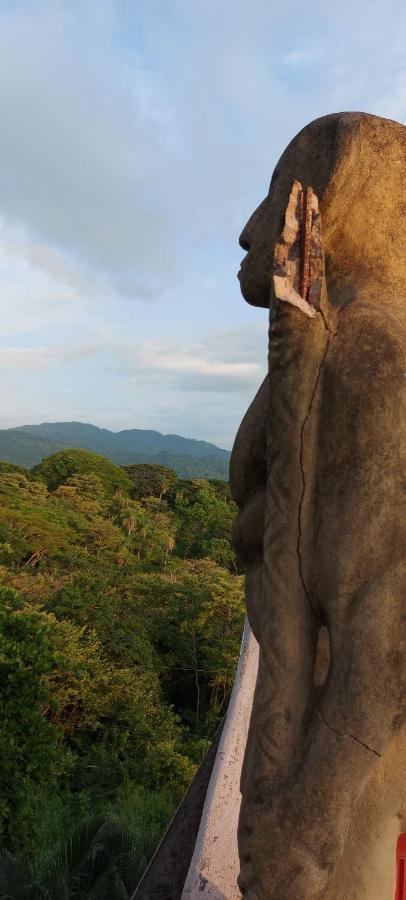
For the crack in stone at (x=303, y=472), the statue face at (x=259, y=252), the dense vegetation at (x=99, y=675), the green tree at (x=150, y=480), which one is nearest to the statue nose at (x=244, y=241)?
the statue face at (x=259, y=252)

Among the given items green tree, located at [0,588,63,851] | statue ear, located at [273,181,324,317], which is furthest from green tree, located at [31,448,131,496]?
statue ear, located at [273,181,324,317]

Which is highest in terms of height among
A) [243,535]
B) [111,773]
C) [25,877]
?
[243,535]

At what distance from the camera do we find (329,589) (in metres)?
1.85

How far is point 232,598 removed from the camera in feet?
63.5

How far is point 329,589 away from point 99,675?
14.2m

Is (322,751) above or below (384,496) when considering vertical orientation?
below

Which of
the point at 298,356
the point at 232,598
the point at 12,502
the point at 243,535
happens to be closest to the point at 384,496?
the point at 298,356

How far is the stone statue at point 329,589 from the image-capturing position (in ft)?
5.70

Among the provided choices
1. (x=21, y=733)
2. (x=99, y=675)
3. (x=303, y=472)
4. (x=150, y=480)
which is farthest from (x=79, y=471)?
(x=303, y=472)

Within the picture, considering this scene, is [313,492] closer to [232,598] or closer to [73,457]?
[232,598]

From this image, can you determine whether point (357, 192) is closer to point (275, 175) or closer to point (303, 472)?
point (275, 175)

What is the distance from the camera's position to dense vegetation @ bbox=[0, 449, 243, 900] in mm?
7578

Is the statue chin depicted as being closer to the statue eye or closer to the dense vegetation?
the statue eye

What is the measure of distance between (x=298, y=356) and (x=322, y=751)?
3.50 ft
